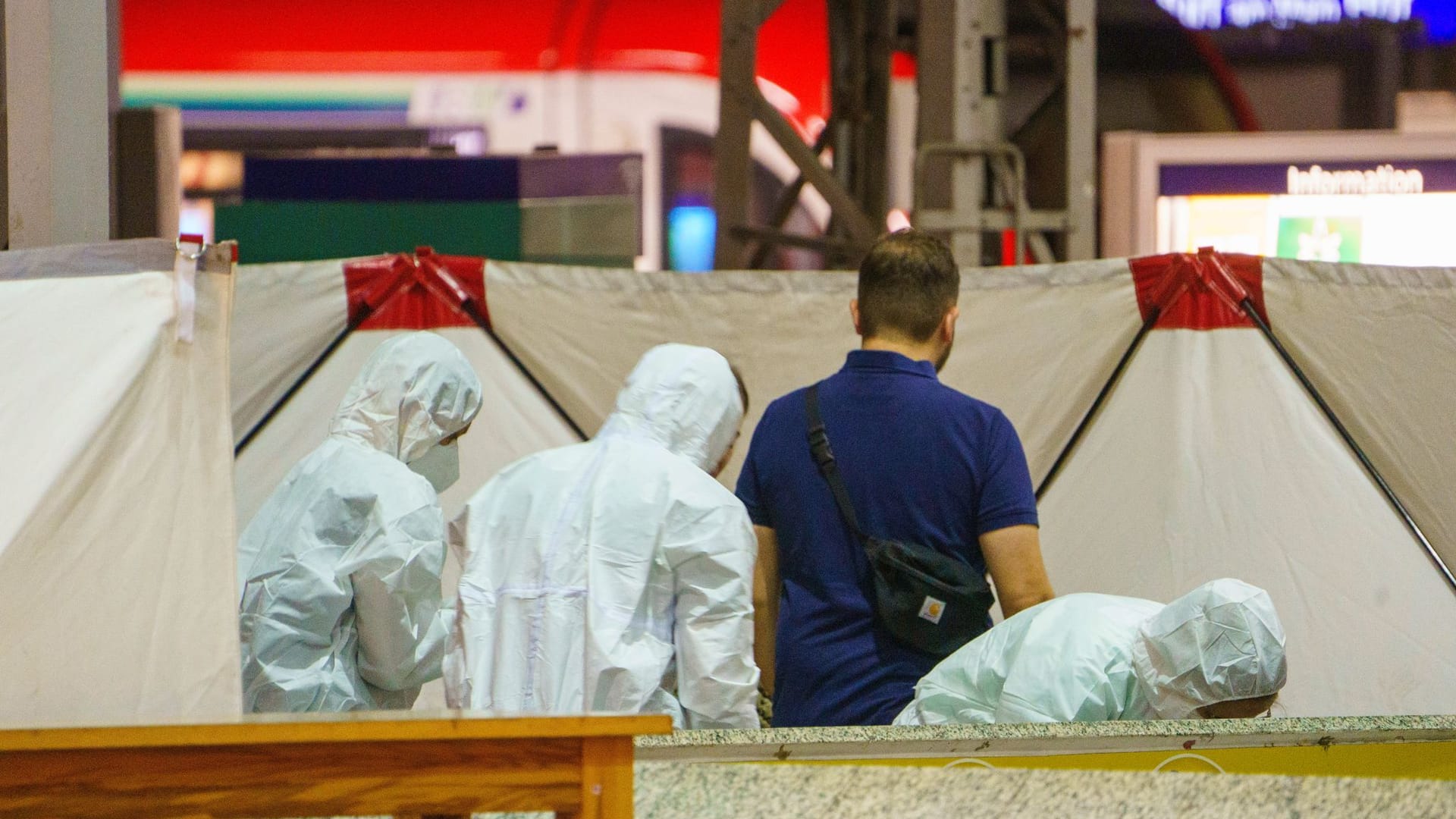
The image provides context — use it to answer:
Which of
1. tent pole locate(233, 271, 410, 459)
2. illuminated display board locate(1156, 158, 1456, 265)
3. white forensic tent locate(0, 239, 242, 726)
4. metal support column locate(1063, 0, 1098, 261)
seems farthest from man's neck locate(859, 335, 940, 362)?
illuminated display board locate(1156, 158, 1456, 265)

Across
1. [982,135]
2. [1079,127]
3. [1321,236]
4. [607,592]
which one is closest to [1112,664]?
A: [607,592]

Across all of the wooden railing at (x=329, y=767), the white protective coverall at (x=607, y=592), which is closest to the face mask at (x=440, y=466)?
the white protective coverall at (x=607, y=592)

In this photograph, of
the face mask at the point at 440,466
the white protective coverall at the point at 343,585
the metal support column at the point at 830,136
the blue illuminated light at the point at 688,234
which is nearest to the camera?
the white protective coverall at the point at 343,585

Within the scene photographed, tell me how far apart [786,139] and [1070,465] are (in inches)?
102

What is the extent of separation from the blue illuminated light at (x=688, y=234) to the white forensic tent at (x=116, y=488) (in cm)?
707

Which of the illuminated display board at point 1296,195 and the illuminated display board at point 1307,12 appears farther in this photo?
the illuminated display board at point 1307,12

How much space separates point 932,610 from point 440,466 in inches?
56.8

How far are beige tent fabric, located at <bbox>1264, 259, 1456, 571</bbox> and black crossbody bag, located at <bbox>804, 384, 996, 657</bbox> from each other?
1.74 meters

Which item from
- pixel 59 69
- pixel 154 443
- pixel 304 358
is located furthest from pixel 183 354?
pixel 304 358

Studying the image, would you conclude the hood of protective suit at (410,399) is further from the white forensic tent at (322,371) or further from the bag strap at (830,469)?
the bag strap at (830,469)

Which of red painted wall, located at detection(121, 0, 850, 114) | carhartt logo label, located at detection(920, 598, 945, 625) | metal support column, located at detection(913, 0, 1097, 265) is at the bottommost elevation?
carhartt logo label, located at detection(920, 598, 945, 625)

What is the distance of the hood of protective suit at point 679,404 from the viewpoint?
2.83 m

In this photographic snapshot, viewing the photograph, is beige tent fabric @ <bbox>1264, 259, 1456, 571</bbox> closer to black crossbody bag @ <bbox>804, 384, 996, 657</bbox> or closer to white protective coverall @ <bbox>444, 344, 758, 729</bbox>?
black crossbody bag @ <bbox>804, 384, 996, 657</bbox>

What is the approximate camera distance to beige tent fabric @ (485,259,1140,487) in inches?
162
